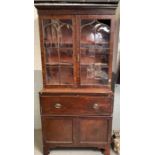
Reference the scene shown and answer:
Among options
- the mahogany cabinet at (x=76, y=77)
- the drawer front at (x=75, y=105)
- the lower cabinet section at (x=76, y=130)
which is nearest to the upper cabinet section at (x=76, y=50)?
the mahogany cabinet at (x=76, y=77)

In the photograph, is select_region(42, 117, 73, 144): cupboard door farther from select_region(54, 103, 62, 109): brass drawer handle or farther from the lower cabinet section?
select_region(54, 103, 62, 109): brass drawer handle

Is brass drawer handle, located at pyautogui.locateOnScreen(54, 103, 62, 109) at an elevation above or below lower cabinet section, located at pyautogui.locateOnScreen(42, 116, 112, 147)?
above

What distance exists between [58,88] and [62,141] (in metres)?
0.64

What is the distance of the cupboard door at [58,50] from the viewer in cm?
191

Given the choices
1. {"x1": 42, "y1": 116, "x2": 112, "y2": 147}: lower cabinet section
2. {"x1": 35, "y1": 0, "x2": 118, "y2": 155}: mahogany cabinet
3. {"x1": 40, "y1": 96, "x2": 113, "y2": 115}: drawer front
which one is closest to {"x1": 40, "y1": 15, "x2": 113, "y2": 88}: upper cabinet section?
{"x1": 35, "y1": 0, "x2": 118, "y2": 155}: mahogany cabinet

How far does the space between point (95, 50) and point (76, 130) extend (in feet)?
3.15

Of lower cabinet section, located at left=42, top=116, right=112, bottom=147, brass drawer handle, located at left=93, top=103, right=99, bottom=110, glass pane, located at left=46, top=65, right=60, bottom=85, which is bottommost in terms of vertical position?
lower cabinet section, located at left=42, top=116, right=112, bottom=147

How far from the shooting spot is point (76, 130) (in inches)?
80.3

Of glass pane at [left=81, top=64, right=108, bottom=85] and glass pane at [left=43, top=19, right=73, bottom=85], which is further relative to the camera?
glass pane at [left=81, top=64, right=108, bottom=85]

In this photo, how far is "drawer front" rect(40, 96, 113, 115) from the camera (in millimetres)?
1961
